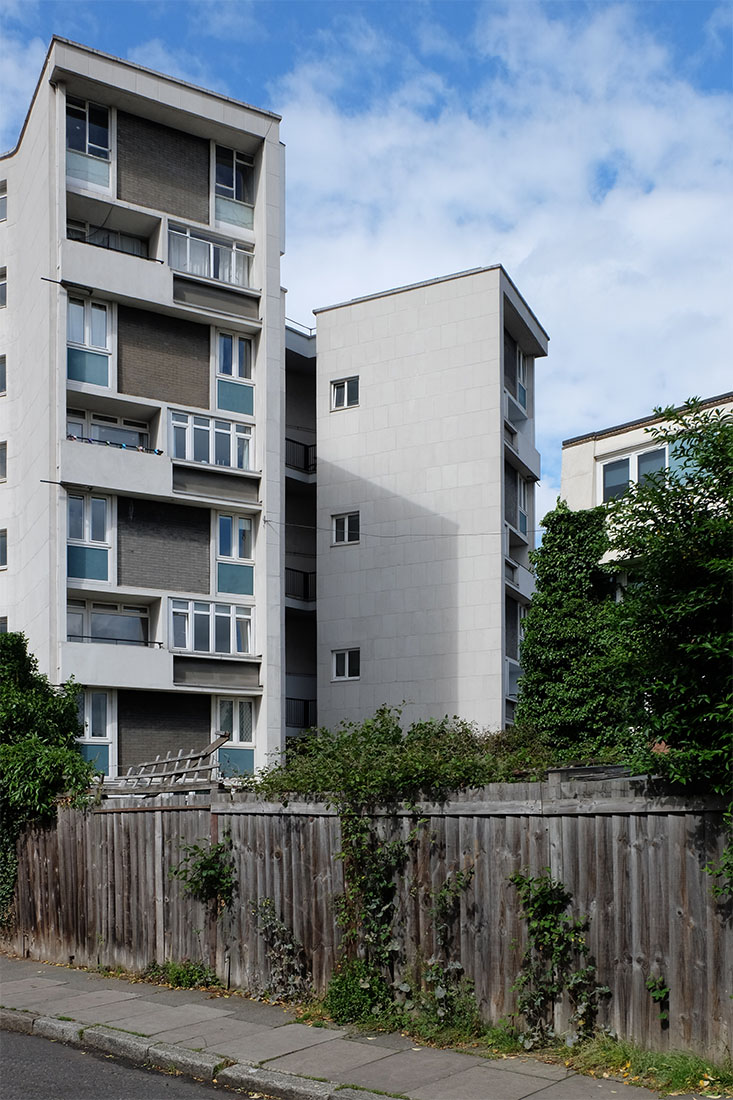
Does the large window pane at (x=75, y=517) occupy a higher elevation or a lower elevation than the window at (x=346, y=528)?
lower

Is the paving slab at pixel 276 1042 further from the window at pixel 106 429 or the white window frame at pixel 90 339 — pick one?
the white window frame at pixel 90 339

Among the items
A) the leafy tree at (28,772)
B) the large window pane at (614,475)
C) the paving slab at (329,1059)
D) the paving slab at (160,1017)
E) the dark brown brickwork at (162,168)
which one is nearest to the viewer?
the paving slab at (329,1059)

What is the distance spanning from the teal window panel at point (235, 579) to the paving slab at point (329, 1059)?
71.8 feet

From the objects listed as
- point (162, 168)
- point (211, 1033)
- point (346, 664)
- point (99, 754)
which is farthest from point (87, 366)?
point (211, 1033)

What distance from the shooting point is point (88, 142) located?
3028 centimetres

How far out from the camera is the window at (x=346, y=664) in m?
38.3

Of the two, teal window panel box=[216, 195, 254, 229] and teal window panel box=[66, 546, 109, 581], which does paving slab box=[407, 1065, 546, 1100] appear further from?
teal window panel box=[216, 195, 254, 229]

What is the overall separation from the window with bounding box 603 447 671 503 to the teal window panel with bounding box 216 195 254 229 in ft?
39.0

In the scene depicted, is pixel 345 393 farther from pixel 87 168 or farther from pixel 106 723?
pixel 106 723

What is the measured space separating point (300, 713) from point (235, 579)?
9460mm

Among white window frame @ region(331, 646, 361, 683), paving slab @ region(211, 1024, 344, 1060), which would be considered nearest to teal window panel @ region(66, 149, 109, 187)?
white window frame @ region(331, 646, 361, 683)

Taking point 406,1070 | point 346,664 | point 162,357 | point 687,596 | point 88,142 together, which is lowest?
point 406,1070

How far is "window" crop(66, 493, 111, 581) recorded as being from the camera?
28734 mm

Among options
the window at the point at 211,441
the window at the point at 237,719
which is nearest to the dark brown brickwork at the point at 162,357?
the window at the point at 211,441
